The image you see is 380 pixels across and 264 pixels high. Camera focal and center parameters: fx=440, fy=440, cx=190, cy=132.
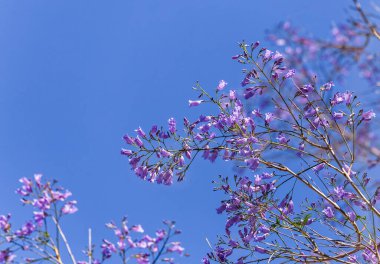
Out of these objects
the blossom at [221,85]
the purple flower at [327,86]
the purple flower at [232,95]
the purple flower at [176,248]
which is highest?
the blossom at [221,85]

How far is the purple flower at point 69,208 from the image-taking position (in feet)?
10.5

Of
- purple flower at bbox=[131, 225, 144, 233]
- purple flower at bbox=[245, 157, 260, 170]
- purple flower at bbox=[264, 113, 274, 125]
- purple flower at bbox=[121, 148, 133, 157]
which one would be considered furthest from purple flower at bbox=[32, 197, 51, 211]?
purple flower at bbox=[264, 113, 274, 125]

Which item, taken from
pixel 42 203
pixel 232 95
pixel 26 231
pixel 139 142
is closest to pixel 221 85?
pixel 232 95

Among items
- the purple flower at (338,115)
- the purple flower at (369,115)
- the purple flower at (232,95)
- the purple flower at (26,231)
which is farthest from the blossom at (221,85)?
the purple flower at (26,231)

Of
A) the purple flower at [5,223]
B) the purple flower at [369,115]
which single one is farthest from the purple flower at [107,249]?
the purple flower at [369,115]

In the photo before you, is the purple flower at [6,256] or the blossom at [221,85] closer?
the purple flower at [6,256]

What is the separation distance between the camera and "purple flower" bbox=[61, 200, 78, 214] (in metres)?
3.21

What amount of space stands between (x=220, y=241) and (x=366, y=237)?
146 cm

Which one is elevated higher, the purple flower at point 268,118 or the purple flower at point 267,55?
the purple flower at point 267,55

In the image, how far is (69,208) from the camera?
10.6 feet

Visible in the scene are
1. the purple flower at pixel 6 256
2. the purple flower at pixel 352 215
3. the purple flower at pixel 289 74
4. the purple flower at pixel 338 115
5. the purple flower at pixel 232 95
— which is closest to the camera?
the purple flower at pixel 6 256

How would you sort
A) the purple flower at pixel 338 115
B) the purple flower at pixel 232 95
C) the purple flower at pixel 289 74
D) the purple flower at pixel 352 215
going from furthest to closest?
the purple flower at pixel 232 95 → the purple flower at pixel 289 74 → the purple flower at pixel 338 115 → the purple flower at pixel 352 215

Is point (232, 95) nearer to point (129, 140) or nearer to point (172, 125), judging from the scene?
point (172, 125)

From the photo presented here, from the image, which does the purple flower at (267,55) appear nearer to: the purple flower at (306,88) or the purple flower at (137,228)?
the purple flower at (306,88)
